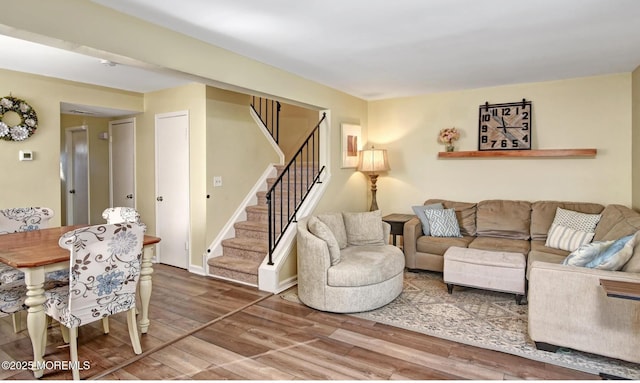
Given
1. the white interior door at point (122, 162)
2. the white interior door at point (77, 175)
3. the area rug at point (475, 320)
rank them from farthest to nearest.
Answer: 1. the white interior door at point (77, 175)
2. the white interior door at point (122, 162)
3. the area rug at point (475, 320)

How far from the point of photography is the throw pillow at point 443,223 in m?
4.63

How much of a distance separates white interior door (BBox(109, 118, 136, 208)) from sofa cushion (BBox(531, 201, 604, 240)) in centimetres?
545

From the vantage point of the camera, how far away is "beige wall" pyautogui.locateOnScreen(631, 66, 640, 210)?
155 inches

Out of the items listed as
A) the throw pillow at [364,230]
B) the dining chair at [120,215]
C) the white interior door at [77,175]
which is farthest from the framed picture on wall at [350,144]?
the white interior door at [77,175]

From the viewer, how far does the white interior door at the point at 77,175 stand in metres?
6.23

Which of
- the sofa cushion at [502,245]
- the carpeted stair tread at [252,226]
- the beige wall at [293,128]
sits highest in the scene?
the beige wall at [293,128]

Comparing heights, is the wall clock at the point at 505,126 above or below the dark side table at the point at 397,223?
above

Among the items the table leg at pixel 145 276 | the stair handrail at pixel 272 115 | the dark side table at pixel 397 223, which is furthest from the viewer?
the stair handrail at pixel 272 115

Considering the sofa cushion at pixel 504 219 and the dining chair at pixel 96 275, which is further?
the sofa cushion at pixel 504 219

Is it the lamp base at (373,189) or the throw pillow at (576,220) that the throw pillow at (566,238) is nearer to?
the throw pillow at (576,220)

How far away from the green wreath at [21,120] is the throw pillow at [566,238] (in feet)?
19.7

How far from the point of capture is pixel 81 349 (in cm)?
275

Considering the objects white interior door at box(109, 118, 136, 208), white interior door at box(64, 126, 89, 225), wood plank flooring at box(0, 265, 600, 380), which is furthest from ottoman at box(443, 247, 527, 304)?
white interior door at box(64, 126, 89, 225)

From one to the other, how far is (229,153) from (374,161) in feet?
6.72
